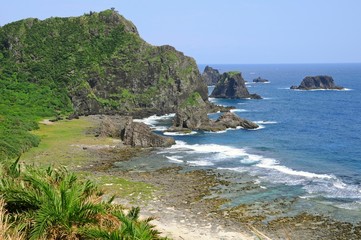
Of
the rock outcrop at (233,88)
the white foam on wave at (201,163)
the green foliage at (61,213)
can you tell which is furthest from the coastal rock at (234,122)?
the green foliage at (61,213)

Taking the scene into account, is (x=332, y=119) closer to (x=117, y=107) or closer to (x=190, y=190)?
(x=117, y=107)

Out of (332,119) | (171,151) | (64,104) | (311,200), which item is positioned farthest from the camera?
(64,104)

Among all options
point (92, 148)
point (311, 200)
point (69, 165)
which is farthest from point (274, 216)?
point (92, 148)

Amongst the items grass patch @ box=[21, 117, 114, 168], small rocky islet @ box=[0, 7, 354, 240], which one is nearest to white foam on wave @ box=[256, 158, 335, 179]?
grass patch @ box=[21, 117, 114, 168]

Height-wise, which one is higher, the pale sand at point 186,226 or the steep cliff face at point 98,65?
the steep cliff face at point 98,65

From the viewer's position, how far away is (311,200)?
45438mm

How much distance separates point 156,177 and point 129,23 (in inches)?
4325

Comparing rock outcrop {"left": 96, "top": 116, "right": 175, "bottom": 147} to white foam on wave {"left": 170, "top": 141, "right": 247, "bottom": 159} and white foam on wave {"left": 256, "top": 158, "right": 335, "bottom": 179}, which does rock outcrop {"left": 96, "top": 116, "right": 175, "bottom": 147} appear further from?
white foam on wave {"left": 256, "top": 158, "right": 335, "bottom": 179}

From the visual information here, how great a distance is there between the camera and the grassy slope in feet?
162

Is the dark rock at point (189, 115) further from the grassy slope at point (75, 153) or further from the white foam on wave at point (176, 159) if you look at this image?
the white foam on wave at point (176, 159)

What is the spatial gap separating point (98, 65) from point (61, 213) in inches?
4947

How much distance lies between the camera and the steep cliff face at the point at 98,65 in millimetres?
125938

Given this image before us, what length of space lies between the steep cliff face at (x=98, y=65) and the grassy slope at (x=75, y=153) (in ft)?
69.4

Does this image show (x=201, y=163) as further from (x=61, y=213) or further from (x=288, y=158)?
(x=61, y=213)
